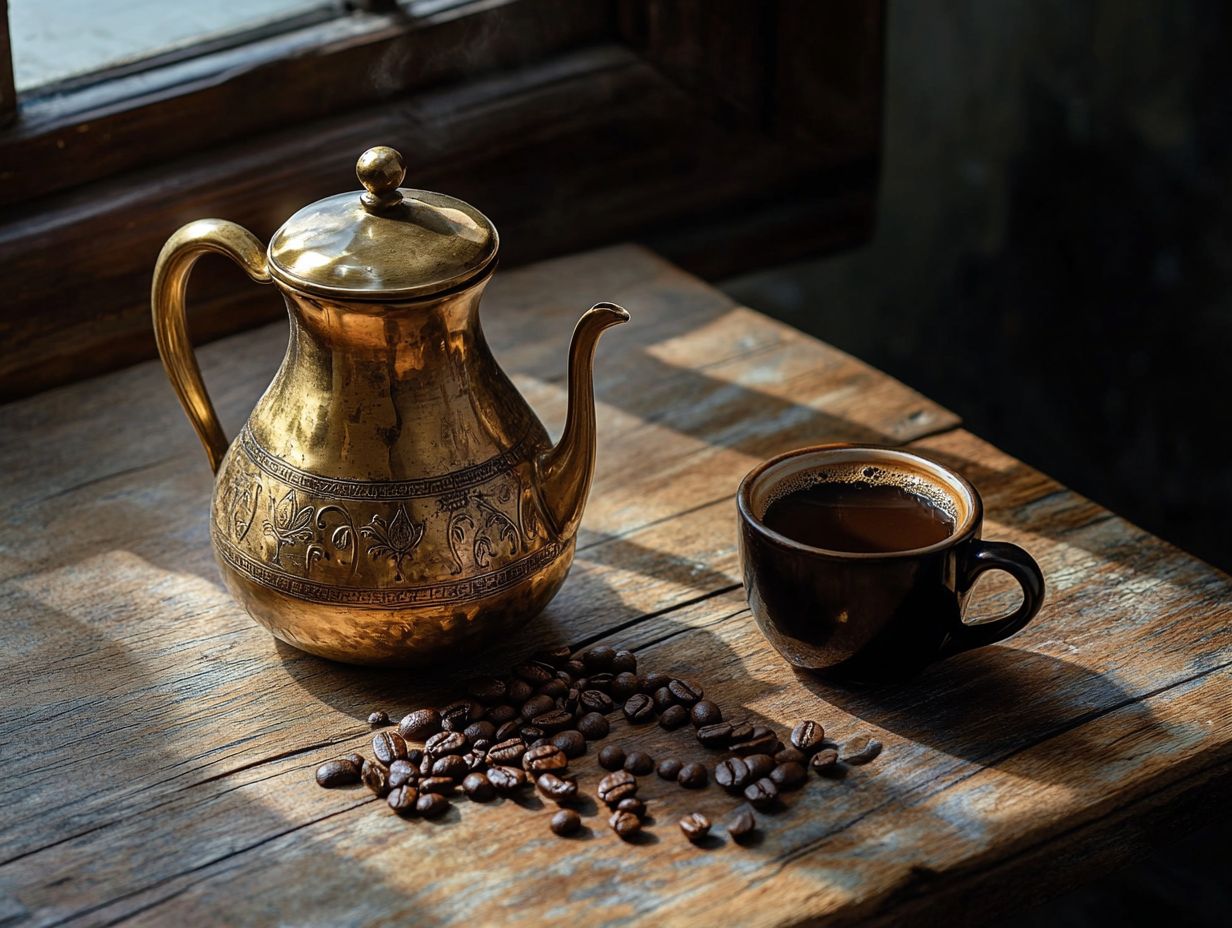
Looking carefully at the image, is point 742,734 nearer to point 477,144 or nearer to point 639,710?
point 639,710

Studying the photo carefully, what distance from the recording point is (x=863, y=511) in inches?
39.3

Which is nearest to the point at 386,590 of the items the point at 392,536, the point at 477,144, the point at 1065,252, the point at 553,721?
the point at 392,536

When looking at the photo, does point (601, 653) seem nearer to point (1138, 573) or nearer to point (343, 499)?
point (343, 499)

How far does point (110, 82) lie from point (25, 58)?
89 mm

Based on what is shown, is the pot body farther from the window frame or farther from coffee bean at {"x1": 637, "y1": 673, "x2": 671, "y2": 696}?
the window frame

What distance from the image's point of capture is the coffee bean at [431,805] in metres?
0.88

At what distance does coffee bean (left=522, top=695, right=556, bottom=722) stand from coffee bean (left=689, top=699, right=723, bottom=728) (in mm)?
96

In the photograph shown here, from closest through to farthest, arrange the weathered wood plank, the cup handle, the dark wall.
Result: the weathered wood plank
the cup handle
the dark wall

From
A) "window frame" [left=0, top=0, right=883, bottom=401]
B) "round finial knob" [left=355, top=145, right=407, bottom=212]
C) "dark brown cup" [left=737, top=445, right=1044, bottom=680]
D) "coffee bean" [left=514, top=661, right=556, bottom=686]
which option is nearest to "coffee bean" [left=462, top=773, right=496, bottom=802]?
"coffee bean" [left=514, top=661, right=556, bottom=686]

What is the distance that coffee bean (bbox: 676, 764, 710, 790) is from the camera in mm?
900

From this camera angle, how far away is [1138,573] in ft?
3.63

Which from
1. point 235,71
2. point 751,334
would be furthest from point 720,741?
point 235,71

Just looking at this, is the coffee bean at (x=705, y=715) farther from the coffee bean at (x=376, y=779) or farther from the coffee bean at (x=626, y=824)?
the coffee bean at (x=376, y=779)

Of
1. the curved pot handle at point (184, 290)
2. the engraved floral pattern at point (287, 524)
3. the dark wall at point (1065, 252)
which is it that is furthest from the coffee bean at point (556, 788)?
the dark wall at point (1065, 252)
